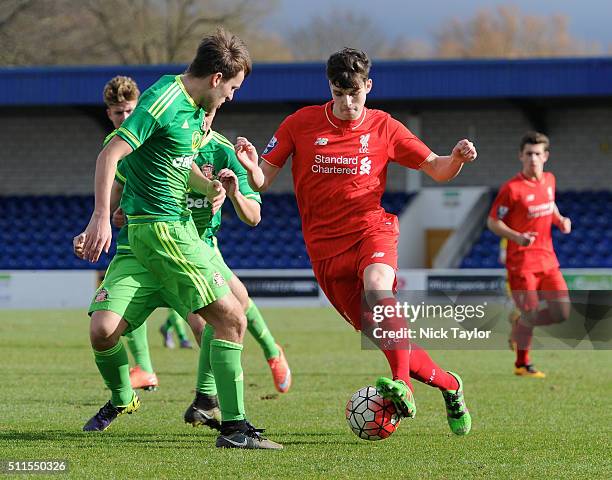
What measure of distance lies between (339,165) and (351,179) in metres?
0.11

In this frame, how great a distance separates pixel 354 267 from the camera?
6441mm

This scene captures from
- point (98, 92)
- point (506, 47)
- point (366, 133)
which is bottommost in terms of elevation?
point (366, 133)

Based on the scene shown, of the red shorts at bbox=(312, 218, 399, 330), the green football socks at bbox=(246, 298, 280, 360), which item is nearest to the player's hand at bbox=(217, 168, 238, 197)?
the red shorts at bbox=(312, 218, 399, 330)

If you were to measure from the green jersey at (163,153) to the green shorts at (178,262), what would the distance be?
71 mm

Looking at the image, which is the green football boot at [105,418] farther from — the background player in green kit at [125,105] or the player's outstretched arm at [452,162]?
the player's outstretched arm at [452,162]

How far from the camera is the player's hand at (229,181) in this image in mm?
5828

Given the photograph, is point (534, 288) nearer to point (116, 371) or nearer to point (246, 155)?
point (246, 155)

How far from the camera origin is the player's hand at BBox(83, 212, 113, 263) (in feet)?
16.9

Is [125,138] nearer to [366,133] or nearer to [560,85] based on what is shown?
[366,133]

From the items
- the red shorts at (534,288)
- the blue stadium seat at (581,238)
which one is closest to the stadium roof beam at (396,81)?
the blue stadium seat at (581,238)

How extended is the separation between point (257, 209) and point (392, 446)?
150 centimetres

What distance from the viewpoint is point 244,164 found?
19.9 ft

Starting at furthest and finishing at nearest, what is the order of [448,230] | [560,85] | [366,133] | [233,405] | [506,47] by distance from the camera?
[506,47] → [448,230] → [560,85] → [366,133] → [233,405]

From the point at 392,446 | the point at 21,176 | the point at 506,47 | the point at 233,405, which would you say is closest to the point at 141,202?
the point at 233,405
